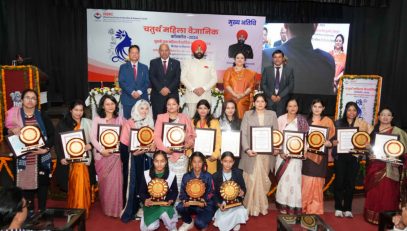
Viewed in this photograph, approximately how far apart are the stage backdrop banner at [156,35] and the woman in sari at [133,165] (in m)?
4.81

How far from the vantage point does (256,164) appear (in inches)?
191

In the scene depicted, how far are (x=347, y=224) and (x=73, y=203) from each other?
3.29 meters

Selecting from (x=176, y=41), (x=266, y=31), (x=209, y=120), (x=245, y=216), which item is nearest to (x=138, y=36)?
(x=176, y=41)

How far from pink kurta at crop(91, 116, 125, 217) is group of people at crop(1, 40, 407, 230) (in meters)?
0.01

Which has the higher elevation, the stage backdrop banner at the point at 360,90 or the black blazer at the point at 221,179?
the stage backdrop banner at the point at 360,90

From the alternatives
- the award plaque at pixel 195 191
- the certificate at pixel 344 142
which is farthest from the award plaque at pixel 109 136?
the certificate at pixel 344 142

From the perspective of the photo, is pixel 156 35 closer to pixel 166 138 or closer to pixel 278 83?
pixel 278 83

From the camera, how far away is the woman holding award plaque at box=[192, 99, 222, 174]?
465cm

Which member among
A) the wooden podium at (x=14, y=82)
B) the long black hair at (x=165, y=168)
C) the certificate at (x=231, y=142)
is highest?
the wooden podium at (x=14, y=82)

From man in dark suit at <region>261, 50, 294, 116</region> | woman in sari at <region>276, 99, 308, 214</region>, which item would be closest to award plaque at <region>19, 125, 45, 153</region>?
woman in sari at <region>276, 99, 308, 214</region>

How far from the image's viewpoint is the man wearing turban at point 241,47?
8.72 meters

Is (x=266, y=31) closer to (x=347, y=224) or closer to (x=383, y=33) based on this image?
(x=383, y=33)

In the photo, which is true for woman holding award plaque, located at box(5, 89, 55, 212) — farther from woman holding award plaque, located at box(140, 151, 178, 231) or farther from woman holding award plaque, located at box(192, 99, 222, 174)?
woman holding award plaque, located at box(192, 99, 222, 174)

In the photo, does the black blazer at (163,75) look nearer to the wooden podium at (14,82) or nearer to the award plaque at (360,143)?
the wooden podium at (14,82)
